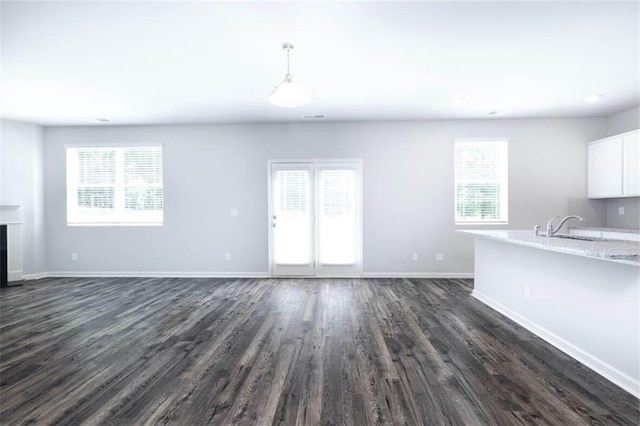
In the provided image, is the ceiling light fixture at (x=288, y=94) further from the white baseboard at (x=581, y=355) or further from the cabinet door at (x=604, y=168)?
the cabinet door at (x=604, y=168)

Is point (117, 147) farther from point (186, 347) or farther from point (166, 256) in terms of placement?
point (186, 347)

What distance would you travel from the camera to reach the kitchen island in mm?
2246

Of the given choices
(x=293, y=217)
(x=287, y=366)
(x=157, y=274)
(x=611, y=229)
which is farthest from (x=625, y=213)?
(x=157, y=274)

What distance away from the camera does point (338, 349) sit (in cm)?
286

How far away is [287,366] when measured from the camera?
2561mm

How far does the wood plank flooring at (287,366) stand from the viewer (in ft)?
6.53

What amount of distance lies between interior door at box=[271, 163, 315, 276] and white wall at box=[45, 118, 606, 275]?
0.22 m

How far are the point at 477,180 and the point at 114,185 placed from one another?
21.8 feet

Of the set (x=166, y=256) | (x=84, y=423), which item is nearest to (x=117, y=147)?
(x=166, y=256)

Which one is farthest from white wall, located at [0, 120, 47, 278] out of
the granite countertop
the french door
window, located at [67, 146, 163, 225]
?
the granite countertop

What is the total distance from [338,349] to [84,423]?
1.82m

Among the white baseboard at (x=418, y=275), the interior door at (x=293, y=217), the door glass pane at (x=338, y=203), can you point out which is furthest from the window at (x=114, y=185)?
the white baseboard at (x=418, y=275)

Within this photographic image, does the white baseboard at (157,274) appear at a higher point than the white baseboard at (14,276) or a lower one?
lower

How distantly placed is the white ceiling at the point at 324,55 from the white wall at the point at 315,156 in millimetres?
755
